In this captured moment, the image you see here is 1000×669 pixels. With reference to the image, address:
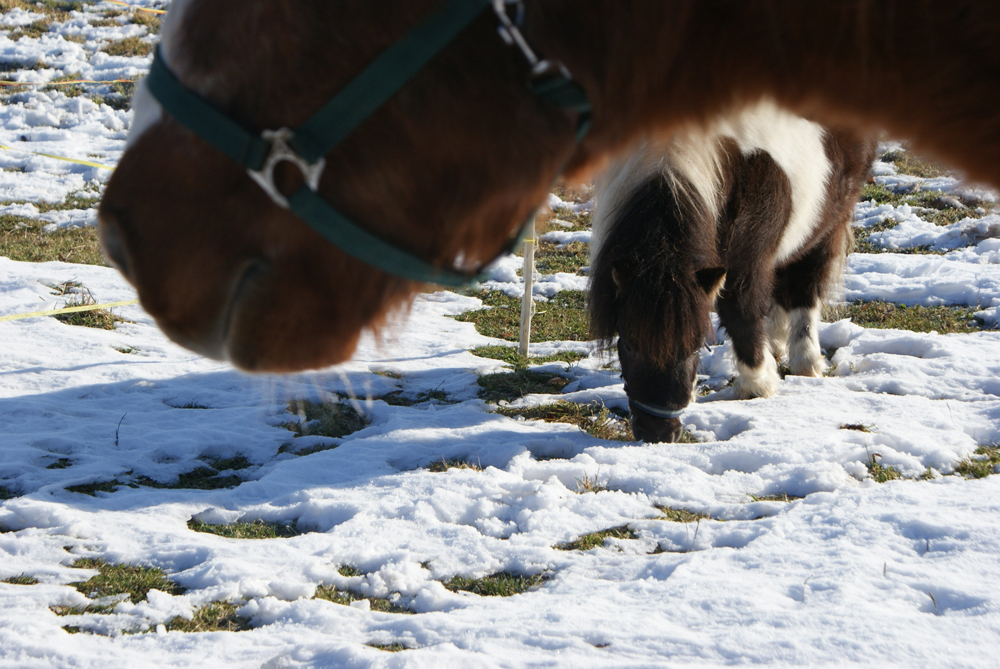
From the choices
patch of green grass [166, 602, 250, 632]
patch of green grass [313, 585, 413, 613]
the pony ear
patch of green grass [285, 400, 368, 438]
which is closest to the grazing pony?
the pony ear

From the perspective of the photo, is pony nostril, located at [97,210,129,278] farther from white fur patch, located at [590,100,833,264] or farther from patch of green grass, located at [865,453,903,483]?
patch of green grass, located at [865,453,903,483]

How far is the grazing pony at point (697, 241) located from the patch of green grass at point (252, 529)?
5.93 ft

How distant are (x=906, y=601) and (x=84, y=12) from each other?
20.0 metres

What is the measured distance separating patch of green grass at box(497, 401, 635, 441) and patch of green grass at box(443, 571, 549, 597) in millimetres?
1534

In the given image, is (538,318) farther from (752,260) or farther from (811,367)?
(752,260)

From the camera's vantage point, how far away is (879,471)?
3174mm

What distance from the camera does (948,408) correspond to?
3.87m

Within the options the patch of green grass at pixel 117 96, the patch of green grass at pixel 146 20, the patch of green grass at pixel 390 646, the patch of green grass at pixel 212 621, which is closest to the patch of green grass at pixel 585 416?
the patch of green grass at pixel 390 646

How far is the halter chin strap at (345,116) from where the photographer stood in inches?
36.1

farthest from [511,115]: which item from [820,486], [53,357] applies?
[53,357]

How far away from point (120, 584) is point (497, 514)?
4.54 feet

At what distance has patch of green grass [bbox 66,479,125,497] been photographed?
3.16 metres

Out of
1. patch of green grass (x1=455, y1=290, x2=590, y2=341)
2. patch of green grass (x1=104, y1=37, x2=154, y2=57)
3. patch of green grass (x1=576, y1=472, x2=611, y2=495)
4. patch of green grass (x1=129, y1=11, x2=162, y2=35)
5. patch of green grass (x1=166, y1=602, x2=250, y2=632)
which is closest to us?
patch of green grass (x1=166, y1=602, x2=250, y2=632)

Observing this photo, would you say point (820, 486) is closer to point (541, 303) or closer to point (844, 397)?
point (844, 397)
